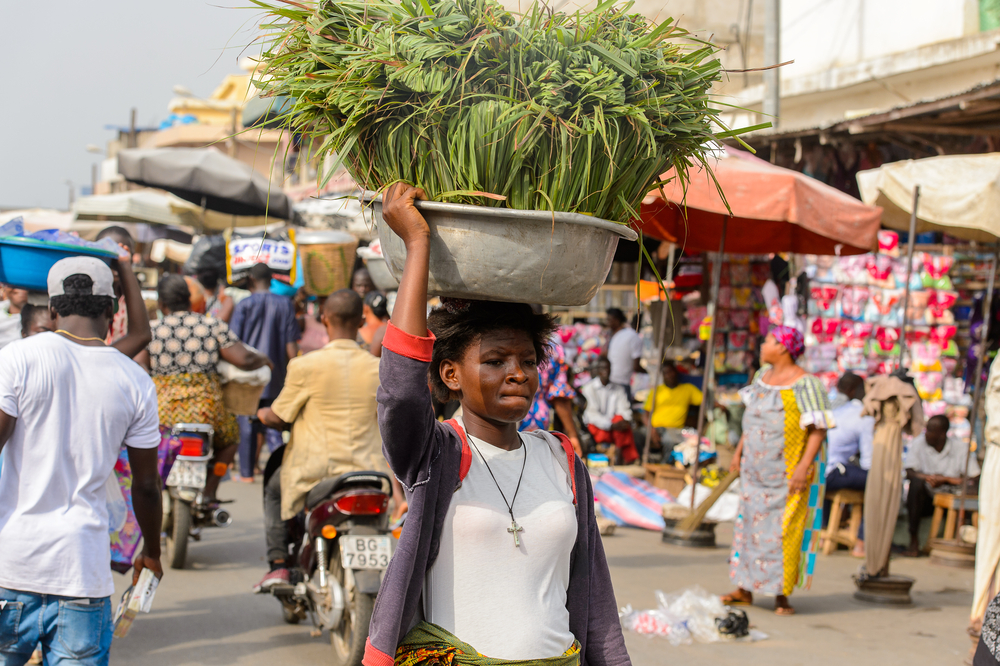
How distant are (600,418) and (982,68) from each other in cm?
649

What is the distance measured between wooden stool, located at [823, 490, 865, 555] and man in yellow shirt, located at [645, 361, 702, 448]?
3.20m

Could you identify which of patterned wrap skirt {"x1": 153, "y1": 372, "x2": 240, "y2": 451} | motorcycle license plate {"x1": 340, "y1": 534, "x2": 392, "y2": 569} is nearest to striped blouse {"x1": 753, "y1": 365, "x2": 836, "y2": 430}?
motorcycle license plate {"x1": 340, "y1": 534, "x2": 392, "y2": 569}

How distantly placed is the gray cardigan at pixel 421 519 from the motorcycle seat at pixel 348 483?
2809mm

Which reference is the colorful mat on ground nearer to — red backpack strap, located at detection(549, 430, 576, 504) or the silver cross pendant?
red backpack strap, located at detection(549, 430, 576, 504)

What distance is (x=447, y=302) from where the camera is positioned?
240cm

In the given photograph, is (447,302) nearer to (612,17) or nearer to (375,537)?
(612,17)

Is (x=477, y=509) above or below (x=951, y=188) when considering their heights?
below

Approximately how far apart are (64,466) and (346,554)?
1840 millimetres

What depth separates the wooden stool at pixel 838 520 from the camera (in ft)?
28.8

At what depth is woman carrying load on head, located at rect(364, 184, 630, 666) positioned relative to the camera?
205 centimetres

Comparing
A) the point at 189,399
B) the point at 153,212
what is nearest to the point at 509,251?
the point at 189,399

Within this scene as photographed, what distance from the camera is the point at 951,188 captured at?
7.23m

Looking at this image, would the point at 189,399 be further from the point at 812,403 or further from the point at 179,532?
the point at 812,403

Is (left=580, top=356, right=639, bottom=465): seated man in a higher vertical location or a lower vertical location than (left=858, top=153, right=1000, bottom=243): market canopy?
lower
